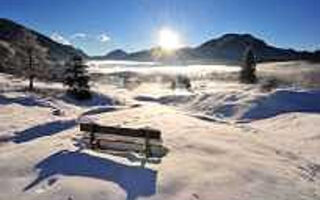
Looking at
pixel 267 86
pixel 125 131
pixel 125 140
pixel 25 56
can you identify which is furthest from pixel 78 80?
pixel 125 131

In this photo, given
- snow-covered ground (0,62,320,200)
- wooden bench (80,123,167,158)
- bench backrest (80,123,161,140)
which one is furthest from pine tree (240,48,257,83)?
bench backrest (80,123,161,140)

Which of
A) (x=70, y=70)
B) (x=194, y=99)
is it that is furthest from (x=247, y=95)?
(x=70, y=70)

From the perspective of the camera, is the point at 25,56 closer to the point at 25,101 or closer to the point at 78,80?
the point at 78,80

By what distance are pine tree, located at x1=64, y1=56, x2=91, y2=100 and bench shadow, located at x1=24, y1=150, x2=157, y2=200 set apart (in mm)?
42569

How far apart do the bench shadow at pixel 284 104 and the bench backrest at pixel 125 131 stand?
24.8 meters

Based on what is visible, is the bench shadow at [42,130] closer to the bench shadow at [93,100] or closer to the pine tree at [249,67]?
the bench shadow at [93,100]

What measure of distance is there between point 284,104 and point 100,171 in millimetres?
32841

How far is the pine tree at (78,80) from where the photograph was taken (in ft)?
183

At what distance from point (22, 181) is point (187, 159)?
508 cm

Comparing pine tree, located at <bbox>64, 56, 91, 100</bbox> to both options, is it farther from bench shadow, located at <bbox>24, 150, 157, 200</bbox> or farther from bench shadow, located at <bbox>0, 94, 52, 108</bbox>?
bench shadow, located at <bbox>24, 150, 157, 200</bbox>

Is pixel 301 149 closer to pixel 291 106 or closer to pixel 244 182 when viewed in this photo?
pixel 244 182

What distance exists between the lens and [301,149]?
21797 millimetres

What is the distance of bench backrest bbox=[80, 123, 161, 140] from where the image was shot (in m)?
14.8

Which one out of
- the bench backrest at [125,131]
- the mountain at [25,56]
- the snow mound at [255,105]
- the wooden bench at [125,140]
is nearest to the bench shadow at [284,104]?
the snow mound at [255,105]
